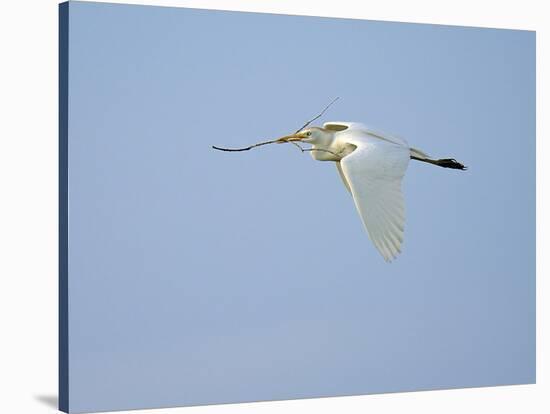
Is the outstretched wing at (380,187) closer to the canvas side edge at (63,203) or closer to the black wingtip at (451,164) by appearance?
the black wingtip at (451,164)

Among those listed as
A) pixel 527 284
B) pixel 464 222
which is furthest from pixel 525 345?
pixel 464 222

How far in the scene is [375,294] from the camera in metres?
7.69

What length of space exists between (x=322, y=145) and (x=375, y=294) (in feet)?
3.07

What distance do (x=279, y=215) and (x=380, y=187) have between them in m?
0.59

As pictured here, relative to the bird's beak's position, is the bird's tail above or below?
below

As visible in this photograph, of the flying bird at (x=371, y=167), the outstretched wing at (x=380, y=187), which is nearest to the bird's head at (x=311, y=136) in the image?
the flying bird at (x=371, y=167)

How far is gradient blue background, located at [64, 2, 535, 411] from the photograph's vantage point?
693 cm

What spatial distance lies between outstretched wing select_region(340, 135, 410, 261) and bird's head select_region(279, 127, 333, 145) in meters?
0.18

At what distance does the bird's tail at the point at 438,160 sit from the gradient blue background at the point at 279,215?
0.05 m

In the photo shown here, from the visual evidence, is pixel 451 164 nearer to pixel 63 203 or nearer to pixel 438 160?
pixel 438 160

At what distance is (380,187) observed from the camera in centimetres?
739

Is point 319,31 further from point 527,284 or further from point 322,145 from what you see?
point 527,284

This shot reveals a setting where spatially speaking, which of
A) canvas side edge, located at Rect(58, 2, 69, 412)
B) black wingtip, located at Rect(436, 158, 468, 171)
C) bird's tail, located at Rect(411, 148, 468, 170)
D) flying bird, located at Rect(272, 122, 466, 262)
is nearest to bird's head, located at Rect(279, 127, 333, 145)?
flying bird, located at Rect(272, 122, 466, 262)

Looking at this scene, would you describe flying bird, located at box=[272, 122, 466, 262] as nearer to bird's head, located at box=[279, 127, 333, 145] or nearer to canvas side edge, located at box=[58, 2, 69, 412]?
bird's head, located at box=[279, 127, 333, 145]
